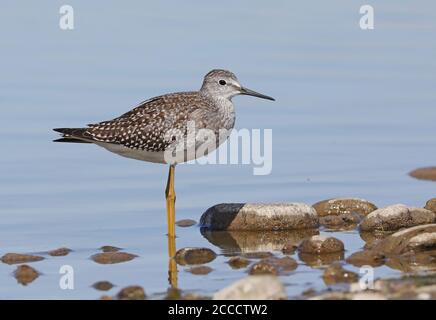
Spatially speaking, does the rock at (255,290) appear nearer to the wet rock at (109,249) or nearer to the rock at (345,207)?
the wet rock at (109,249)

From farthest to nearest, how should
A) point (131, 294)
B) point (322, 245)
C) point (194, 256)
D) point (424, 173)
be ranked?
point (424, 173) → point (194, 256) → point (322, 245) → point (131, 294)

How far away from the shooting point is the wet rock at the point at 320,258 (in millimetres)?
15469

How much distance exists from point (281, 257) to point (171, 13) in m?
15.2

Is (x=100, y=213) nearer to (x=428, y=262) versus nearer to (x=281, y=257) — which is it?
(x=281, y=257)

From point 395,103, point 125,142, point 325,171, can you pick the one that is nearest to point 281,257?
point 125,142

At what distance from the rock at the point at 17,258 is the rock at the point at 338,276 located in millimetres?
3947

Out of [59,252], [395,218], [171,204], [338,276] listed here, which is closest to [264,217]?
[171,204]

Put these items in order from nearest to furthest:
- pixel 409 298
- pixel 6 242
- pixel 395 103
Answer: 1. pixel 409 298
2. pixel 6 242
3. pixel 395 103

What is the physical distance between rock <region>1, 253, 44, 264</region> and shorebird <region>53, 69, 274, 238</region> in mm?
2245

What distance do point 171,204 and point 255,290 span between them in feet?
18.7

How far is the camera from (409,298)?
40.6 feet

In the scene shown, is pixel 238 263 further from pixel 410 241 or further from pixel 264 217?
pixel 410 241

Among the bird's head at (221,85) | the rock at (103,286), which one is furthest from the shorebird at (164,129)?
the rock at (103,286)

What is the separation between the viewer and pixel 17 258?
52.5 ft
